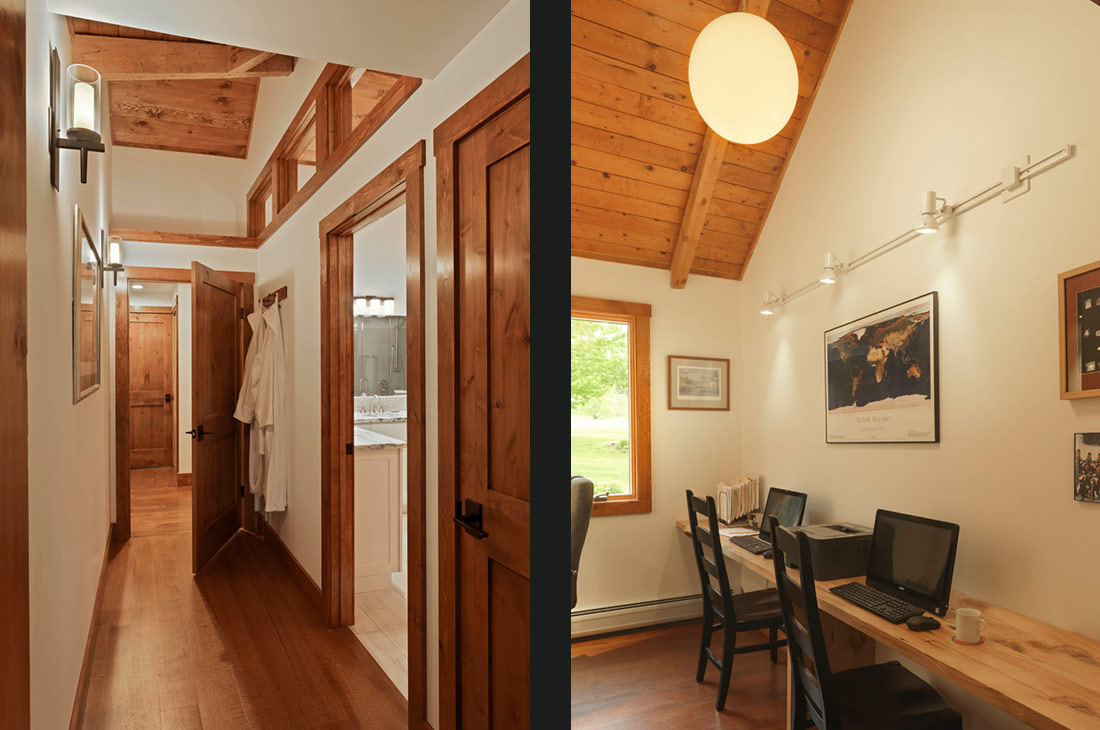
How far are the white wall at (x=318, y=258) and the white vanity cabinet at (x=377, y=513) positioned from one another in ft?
0.71

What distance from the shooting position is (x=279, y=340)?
326cm

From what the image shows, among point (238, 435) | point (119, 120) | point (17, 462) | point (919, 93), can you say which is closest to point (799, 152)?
point (919, 93)

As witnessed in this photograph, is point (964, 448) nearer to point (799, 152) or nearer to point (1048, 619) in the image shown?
point (1048, 619)

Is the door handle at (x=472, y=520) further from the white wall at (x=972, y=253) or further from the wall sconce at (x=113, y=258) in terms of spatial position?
the wall sconce at (x=113, y=258)

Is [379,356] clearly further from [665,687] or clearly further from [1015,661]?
[1015,661]

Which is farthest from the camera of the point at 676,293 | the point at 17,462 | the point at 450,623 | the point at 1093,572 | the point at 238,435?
the point at 238,435

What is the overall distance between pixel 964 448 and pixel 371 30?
1.68 metres

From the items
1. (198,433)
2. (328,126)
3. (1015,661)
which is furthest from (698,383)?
(198,433)

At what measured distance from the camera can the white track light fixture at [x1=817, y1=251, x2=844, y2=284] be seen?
1.90 metres

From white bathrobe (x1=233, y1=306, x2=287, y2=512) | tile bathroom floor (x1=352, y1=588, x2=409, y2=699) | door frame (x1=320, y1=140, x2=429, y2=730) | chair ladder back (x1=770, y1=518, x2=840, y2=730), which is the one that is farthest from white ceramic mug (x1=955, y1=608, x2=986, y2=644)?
white bathrobe (x1=233, y1=306, x2=287, y2=512)

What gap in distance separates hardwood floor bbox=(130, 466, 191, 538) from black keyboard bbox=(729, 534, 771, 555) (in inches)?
128

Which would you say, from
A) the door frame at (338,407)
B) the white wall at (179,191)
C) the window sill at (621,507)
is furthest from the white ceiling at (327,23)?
the white wall at (179,191)

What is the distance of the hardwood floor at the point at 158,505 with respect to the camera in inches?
157

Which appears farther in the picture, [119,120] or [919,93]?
[119,120]
